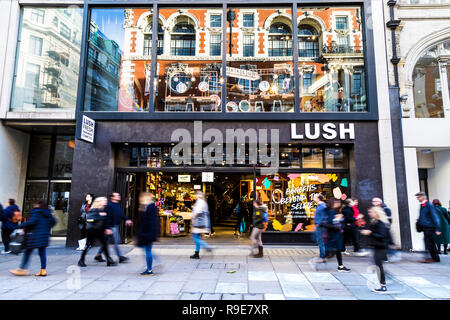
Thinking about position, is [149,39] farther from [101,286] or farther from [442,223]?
[442,223]

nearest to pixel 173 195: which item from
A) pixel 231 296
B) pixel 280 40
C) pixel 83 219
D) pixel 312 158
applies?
pixel 83 219

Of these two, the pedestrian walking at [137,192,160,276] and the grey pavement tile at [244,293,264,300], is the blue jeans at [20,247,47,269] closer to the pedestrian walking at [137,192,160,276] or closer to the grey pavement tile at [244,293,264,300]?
the pedestrian walking at [137,192,160,276]

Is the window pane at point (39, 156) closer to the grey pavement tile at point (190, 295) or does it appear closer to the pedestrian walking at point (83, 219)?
the pedestrian walking at point (83, 219)

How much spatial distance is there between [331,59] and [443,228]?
732 centimetres

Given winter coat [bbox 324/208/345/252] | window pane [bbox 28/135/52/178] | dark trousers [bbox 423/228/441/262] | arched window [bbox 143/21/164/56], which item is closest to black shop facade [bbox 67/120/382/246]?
dark trousers [bbox 423/228/441/262]

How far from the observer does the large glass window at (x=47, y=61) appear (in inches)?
444

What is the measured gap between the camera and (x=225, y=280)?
20.8 ft

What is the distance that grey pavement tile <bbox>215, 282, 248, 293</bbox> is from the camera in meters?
5.55

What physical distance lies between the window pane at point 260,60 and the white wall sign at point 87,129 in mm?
5186

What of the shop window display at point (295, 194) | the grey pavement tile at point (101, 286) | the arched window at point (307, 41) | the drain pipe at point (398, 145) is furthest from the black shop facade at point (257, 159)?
the grey pavement tile at point (101, 286)

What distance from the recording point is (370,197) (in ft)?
33.3

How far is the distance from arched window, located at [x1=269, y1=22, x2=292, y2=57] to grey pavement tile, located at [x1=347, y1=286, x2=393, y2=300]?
28.9ft

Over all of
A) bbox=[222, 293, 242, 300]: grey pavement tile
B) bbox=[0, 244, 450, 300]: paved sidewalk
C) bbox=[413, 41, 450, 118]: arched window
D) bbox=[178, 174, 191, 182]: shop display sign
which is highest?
bbox=[413, 41, 450, 118]: arched window
